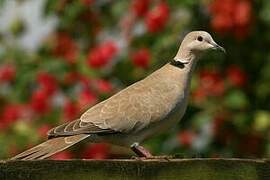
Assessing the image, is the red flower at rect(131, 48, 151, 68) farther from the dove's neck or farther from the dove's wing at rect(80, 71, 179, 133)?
the dove's wing at rect(80, 71, 179, 133)

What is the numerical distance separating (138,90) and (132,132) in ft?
0.88

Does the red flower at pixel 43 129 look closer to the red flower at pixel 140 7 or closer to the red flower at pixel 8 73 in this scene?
the red flower at pixel 8 73

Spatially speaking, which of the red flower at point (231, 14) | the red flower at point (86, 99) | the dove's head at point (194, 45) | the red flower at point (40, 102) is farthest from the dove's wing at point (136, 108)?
the red flower at point (40, 102)

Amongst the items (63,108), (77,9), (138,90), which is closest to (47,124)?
(63,108)

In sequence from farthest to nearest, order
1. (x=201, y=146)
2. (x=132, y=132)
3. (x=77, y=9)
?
(x=201, y=146), (x=77, y=9), (x=132, y=132)

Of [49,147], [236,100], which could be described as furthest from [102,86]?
[49,147]

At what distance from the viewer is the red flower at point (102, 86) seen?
6184mm

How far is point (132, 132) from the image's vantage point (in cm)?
415

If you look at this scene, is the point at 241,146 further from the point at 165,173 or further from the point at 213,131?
the point at 165,173

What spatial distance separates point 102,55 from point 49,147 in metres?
2.61

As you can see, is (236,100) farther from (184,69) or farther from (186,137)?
(184,69)

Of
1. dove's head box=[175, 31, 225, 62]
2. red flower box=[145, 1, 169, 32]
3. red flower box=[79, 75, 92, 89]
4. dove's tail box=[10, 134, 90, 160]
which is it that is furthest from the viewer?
red flower box=[79, 75, 92, 89]

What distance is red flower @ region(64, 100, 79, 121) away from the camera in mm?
6090

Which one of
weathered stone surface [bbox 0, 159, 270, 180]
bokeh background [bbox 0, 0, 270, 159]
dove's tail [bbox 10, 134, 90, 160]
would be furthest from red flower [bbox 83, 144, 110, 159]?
weathered stone surface [bbox 0, 159, 270, 180]
